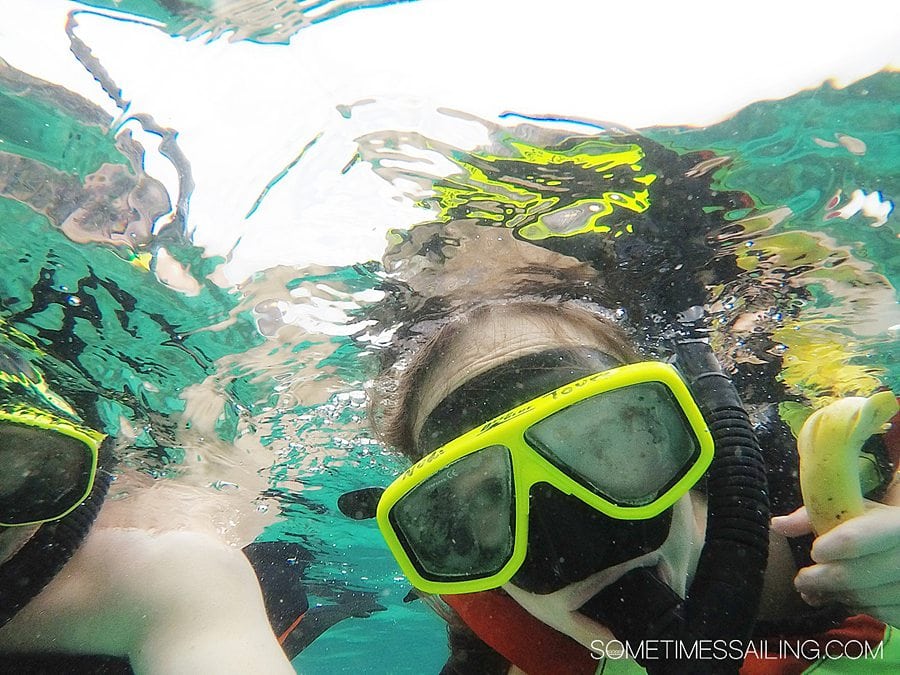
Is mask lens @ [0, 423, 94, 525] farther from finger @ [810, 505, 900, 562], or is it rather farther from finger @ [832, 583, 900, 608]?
finger @ [832, 583, 900, 608]

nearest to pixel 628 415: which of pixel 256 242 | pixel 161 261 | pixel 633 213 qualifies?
pixel 633 213

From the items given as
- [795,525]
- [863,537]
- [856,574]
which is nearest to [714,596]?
[856,574]

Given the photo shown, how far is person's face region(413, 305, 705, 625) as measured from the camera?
3119 mm

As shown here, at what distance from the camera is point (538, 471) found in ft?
10.8

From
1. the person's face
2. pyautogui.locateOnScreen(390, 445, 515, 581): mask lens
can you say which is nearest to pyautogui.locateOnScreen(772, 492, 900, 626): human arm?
the person's face

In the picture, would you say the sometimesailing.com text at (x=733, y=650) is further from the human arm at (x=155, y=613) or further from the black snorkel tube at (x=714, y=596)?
the human arm at (x=155, y=613)

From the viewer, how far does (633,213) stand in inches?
170

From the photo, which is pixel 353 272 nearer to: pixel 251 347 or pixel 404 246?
pixel 404 246

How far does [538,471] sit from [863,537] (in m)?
1.67

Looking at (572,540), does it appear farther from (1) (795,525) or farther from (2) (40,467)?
(2) (40,467)

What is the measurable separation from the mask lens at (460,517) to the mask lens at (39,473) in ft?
7.73

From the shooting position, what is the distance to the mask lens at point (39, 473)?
3.66 meters

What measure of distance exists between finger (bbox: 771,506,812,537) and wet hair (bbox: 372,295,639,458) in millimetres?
1850

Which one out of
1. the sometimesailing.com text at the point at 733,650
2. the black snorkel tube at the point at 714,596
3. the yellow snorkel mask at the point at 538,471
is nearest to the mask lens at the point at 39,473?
the yellow snorkel mask at the point at 538,471
